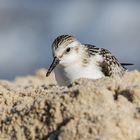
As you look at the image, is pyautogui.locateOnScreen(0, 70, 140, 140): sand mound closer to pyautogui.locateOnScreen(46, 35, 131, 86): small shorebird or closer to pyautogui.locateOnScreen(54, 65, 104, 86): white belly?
pyautogui.locateOnScreen(54, 65, 104, 86): white belly

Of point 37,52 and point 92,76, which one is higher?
point 37,52

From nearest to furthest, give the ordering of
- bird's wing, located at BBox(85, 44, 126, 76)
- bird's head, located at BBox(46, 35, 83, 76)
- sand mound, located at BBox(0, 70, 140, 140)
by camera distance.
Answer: sand mound, located at BBox(0, 70, 140, 140) → bird's head, located at BBox(46, 35, 83, 76) → bird's wing, located at BBox(85, 44, 126, 76)

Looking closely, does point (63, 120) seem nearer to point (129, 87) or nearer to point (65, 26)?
point (129, 87)

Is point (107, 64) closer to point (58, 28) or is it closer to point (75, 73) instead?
point (75, 73)

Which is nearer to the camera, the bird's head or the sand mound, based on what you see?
the sand mound

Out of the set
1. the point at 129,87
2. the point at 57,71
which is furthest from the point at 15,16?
the point at 129,87

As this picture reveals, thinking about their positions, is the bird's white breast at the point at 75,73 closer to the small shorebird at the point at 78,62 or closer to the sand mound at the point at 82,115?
the small shorebird at the point at 78,62

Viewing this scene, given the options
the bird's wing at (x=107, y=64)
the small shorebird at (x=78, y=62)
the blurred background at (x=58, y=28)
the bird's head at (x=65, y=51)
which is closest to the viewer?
the small shorebird at (x=78, y=62)

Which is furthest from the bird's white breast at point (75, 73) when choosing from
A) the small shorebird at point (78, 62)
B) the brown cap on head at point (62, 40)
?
the brown cap on head at point (62, 40)

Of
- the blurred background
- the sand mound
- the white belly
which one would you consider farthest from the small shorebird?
the blurred background
